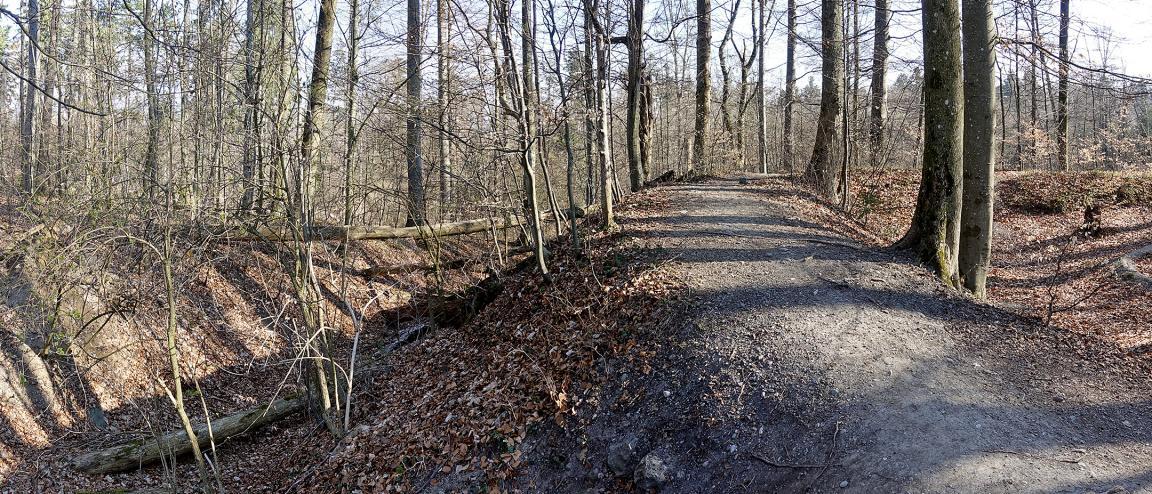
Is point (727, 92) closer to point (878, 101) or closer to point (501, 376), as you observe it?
point (878, 101)

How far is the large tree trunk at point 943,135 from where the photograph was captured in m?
8.06

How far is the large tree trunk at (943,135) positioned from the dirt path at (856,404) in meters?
1.08

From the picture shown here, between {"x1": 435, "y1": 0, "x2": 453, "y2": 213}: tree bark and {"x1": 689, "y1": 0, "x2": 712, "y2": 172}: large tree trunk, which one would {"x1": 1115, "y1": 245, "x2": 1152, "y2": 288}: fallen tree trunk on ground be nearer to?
{"x1": 689, "y1": 0, "x2": 712, "y2": 172}: large tree trunk

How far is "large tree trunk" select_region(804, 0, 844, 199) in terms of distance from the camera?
13383 millimetres

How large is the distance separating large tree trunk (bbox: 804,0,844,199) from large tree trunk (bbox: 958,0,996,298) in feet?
17.4

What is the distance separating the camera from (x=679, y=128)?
2750 cm

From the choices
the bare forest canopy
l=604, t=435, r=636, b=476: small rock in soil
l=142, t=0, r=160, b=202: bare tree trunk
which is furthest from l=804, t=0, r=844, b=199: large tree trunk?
l=142, t=0, r=160, b=202: bare tree trunk

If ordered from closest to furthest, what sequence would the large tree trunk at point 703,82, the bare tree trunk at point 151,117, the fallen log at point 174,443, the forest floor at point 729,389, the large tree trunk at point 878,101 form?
1. the forest floor at point 729,389
2. the bare tree trunk at point 151,117
3. the fallen log at point 174,443
4. the large tree trunk at point 878,101
5. the large tree trunk at point 703,82

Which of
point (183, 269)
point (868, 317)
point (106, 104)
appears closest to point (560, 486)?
point (868, 317)

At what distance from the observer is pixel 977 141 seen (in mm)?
8039

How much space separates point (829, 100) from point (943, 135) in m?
5.81

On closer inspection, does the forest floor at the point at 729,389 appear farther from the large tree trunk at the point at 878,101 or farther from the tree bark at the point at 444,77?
the large tree trunk at the point at 878,101

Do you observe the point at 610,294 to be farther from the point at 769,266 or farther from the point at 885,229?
the point at 885,229

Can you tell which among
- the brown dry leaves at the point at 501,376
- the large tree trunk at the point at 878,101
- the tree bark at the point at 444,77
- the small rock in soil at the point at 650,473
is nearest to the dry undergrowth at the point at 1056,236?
the large tree trunk at the point at 878,101
